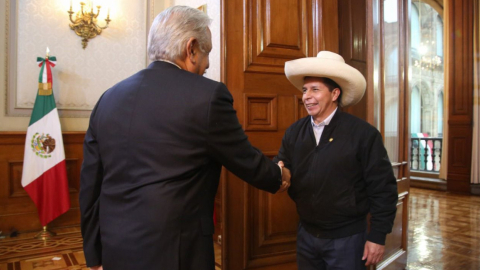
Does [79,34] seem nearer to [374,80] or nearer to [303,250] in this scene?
[374,80]

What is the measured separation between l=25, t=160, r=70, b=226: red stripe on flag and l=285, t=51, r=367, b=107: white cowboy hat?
3129 millimetres

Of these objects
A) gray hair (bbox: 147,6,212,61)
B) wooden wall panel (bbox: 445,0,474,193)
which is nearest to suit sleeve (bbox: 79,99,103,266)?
gray hair (bbox: 147,6,212,61)

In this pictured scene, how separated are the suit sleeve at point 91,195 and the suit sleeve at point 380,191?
1025 mm

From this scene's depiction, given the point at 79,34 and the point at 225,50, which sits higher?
the point at 79,34

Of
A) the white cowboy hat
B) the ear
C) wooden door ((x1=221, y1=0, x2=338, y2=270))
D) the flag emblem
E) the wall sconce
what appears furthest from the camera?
the wall sconce

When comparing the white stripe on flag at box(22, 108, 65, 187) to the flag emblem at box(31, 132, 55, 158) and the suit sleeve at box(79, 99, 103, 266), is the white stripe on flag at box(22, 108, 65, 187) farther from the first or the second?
the suit sleeve at box(79, 99, 103, 266)

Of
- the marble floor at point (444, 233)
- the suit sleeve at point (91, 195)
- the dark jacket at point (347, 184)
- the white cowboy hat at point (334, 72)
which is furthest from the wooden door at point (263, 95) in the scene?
the marble floor at point (444, 233)

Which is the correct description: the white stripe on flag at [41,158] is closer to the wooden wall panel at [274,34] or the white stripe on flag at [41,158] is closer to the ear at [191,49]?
the wooden wall panel at [274,34]

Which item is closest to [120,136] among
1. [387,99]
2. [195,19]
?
[195,19]

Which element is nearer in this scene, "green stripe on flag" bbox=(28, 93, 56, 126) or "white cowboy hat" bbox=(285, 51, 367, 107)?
"white cowboy hat" bbox=(285, 51, 367, 107)

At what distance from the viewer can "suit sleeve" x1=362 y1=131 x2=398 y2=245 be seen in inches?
57.6

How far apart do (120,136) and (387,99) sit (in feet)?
6.77

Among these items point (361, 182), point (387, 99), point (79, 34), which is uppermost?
point (79, 34)

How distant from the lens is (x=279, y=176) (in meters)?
1.39
